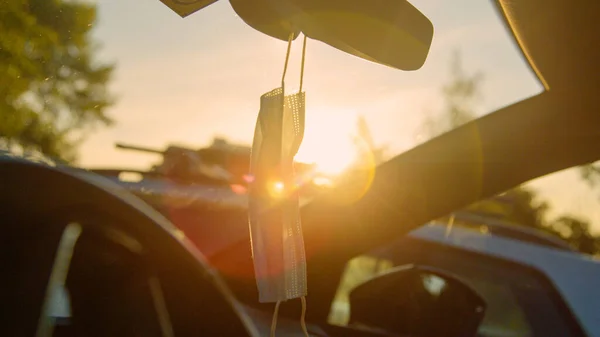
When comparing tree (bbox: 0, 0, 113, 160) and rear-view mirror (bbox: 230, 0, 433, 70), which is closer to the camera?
rear-view mirror (bbox: 230, 0, 433, 70)

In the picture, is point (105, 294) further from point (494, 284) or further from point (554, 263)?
point (554, 263)

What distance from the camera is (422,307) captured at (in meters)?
2.60

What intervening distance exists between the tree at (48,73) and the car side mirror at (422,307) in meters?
1.28

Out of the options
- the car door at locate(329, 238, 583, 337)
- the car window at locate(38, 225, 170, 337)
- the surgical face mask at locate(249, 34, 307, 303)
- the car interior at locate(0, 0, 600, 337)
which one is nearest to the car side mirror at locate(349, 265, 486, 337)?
the car interior at locate(0, 0, 600, 337)

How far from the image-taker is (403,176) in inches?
104

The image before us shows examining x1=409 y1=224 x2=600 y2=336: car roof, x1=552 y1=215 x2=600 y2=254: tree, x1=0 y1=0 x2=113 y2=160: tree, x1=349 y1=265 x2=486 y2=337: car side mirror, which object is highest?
x1=552 y1=215 x2=600 y2=254: tree

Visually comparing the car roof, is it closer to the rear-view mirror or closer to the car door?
the car door

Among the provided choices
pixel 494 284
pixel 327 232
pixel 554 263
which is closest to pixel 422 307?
pixel 327 232

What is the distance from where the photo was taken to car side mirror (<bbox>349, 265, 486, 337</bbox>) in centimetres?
250

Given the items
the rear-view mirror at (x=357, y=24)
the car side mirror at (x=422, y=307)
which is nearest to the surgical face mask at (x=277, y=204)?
the rear-view mirror at (x=357, y=24)

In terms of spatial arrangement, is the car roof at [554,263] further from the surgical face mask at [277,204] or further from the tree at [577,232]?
the tree at [577,232]

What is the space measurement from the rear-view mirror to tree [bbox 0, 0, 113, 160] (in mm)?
1376

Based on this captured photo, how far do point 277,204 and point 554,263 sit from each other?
2254 millimetres

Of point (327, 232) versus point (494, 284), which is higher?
point (327, 232)
